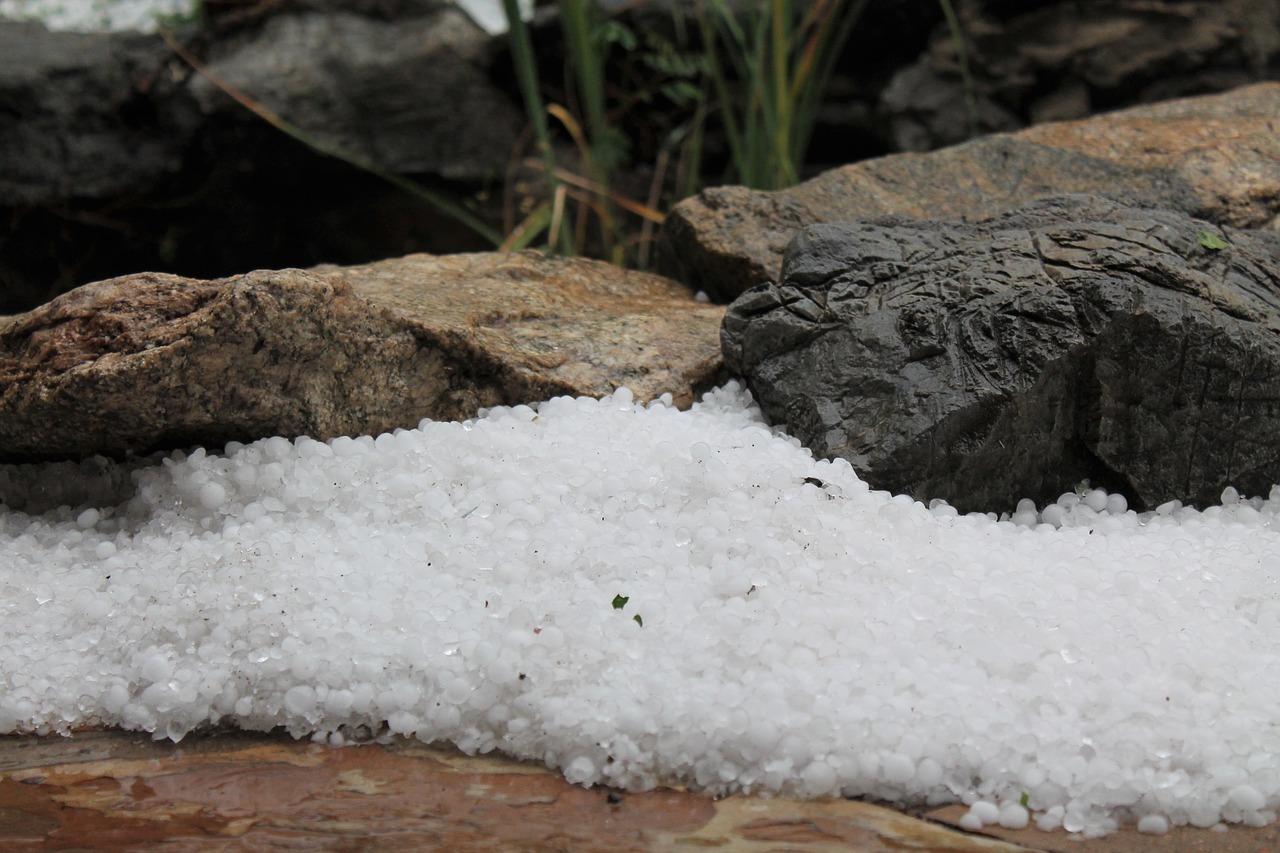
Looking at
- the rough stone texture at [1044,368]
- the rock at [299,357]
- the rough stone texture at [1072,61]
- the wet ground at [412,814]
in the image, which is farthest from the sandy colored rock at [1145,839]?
the rough stone texture at [1072,61]

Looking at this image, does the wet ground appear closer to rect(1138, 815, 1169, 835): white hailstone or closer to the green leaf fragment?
rect(1138, 815, 1169, 835): white hailstone

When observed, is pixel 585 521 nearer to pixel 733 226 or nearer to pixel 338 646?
pixel 338 646

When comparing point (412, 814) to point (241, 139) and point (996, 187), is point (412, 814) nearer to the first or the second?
point (996, 187)

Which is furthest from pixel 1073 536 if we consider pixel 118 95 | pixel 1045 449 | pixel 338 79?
pixel 118 95

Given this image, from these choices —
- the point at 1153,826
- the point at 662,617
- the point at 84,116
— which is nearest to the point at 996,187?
the point at 662,617

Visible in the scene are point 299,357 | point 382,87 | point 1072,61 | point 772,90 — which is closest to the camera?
point 299,357

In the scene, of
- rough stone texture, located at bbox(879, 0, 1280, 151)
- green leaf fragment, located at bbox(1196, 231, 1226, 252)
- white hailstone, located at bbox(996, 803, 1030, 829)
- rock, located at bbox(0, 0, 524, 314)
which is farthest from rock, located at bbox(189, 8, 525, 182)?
white hailstone, located at bbox(996, 803, 1030, 829)
